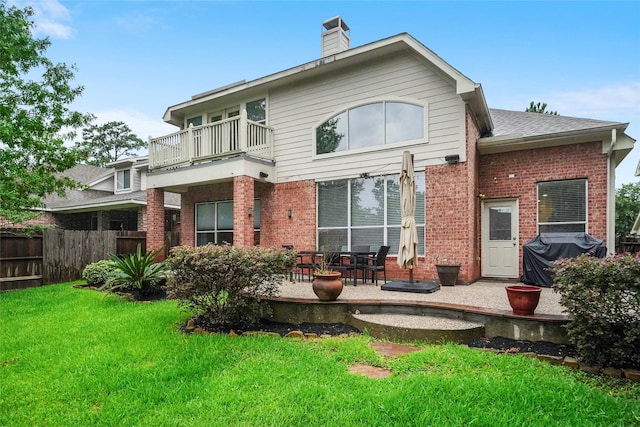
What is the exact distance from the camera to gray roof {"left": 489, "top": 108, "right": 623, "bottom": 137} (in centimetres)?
803

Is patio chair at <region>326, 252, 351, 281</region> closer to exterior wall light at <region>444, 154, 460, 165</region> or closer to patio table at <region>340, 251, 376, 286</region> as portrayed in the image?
patio table at <region>340, 251, 376, 286</region>

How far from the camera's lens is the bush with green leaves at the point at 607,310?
3.37 meters

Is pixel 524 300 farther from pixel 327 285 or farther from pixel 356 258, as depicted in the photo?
pixel 356 258

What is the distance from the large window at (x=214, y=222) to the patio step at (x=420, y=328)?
737cm

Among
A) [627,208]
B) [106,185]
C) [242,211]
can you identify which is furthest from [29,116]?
[627,208]

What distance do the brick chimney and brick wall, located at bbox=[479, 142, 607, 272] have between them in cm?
562

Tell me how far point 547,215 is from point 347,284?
5.11 meters

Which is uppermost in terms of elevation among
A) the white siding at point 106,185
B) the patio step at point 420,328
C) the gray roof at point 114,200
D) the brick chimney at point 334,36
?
the brick chimney at point 334,36

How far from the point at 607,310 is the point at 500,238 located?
5863mm

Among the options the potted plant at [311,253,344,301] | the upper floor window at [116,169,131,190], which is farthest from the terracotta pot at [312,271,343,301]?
the upper floor window at [116,169,131,190]

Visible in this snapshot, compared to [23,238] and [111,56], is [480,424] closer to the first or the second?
[23,238]

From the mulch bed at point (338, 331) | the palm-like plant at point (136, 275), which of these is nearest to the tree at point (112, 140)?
the palm-like plant at point (136, 275)

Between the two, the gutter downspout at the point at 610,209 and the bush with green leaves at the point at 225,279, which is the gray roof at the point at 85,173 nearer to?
the bush with green leaves at the point at 225,279

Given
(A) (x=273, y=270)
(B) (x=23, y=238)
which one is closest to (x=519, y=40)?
(A) (x=273, y=270)
